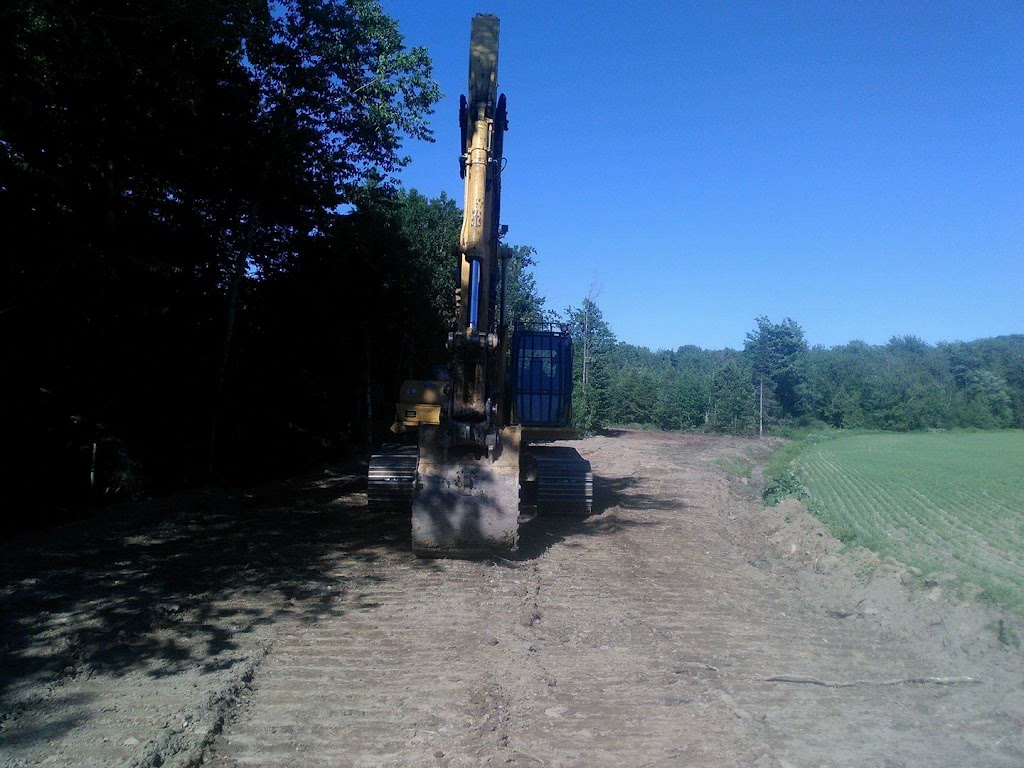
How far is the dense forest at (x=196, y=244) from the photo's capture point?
1135 centimetres

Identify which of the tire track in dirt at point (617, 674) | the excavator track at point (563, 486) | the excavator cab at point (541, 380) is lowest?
the tire track in dirt at point (617, 674)

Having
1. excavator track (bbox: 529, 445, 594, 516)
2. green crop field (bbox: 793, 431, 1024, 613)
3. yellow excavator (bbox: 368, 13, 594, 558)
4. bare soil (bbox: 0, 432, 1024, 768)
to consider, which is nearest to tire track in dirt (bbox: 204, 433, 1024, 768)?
bare soil (bbox: 0, 432, 1024, 768)

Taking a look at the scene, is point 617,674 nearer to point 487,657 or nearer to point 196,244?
point 487,657

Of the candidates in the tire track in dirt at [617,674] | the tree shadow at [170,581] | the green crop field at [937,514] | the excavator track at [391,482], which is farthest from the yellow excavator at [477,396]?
the green crop field at [937,514]

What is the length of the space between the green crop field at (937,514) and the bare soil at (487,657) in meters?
0.68

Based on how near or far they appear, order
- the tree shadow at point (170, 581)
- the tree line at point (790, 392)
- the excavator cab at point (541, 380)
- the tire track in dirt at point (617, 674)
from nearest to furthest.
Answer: the tire track in dirt at point (617, 674) → the tree shadow at point (170, 581) → the excavator cab at point (541, 380) → the tree line at point (790, 392)

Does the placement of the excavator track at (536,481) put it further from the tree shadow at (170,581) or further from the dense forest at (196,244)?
Answer: the dense forest at (196,244)

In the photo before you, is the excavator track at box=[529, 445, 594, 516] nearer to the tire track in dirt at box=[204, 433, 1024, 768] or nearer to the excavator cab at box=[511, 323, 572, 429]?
the excavator cab at box=[511, 323, 572, 429]

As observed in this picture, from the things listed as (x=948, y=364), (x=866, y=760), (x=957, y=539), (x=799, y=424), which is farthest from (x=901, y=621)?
(x=948, y=364)

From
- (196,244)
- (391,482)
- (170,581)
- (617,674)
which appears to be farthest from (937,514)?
(196,244)

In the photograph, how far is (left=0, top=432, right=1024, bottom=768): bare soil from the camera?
4.71 meters

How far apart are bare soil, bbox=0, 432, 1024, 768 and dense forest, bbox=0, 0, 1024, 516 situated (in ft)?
11.6

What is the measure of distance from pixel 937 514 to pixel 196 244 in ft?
54.1

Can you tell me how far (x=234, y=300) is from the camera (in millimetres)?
16781
